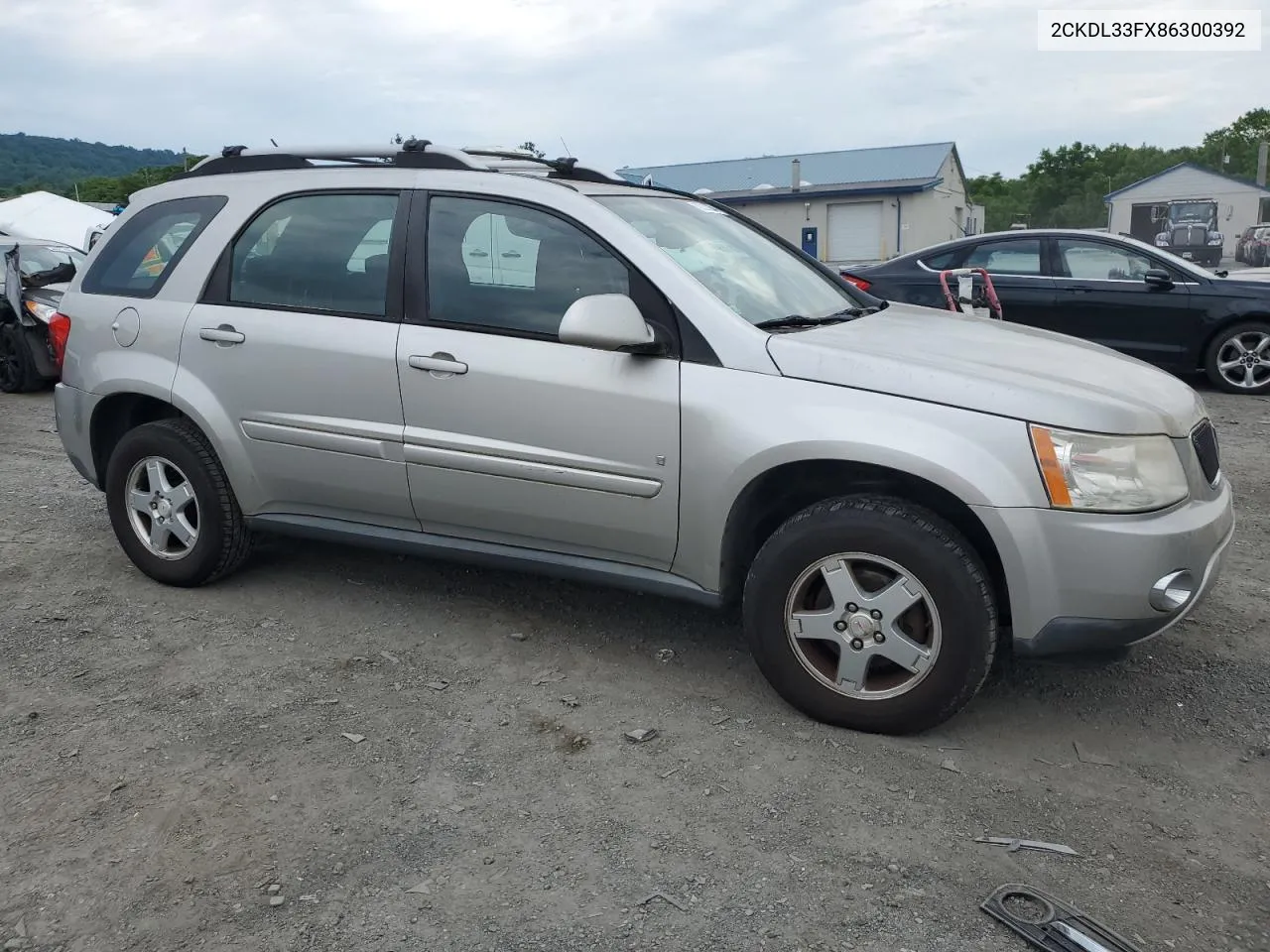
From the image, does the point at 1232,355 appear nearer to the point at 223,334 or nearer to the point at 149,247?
the point at 223,334

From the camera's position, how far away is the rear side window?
15.1ft

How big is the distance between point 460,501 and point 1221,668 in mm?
2800

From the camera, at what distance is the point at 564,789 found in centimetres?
314

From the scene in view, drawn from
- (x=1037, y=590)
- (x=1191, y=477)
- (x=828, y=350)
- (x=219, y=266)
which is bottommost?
(x=1037, y=590)

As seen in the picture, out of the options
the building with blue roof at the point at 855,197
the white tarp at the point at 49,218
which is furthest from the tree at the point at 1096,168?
the white tarp at the point at 49,218

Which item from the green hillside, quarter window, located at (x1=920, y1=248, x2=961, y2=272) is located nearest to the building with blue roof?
quarter window, located at (x1=920, y1=248, x2=961, y2=272)

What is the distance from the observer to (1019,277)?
990 cm

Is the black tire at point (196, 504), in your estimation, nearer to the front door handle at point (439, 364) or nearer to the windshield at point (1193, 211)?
the front door handle at point (439, 364)

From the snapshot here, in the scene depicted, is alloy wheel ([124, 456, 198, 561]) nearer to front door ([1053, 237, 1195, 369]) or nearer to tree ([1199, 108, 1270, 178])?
front door ([1053, 237, 1195, 369])

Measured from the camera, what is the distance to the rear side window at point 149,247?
15.1 feet

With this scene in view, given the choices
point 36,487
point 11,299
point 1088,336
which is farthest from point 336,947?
point 11,299

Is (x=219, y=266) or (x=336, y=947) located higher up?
(x=219, y=266)

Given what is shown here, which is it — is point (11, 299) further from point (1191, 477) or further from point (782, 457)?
point (1191, 477)

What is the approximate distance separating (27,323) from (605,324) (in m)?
9.17
